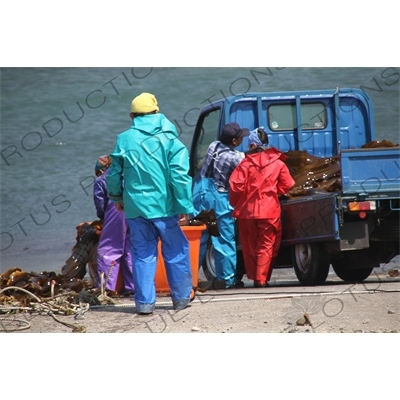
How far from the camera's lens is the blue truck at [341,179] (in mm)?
9500

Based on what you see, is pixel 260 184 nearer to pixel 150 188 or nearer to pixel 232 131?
pixel 232 131

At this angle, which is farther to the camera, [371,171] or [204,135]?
[204,135]

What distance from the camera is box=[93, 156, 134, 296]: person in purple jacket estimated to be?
9742 millimetres

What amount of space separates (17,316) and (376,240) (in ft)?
12.5

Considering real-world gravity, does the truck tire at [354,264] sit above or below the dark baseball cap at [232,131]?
below

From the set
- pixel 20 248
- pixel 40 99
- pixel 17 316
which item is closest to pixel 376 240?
pixel 17 316

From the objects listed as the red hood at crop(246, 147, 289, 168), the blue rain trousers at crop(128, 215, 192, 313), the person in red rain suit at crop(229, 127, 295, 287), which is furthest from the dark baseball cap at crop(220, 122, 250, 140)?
the blue rain trousers at crop(128, 215, 192, 313)

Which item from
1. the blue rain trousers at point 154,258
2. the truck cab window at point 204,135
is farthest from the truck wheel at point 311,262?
the blue rain trousers at point 154,258

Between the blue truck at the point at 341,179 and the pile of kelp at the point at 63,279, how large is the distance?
1627mm

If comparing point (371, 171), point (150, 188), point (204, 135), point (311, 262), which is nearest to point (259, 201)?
point (311, 262)

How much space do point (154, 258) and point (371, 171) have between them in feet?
8.79

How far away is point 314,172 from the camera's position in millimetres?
10773

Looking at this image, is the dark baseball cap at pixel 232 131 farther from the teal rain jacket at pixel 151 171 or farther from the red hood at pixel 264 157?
the teal rain jacket at pixel 151 171

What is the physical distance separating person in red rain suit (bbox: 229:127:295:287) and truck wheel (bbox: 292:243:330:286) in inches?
12.5
